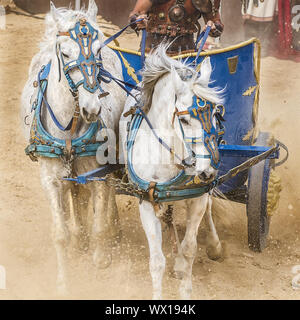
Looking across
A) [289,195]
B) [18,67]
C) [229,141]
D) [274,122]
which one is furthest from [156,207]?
[18,67]

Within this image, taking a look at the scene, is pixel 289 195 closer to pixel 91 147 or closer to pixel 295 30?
pixel 91 147

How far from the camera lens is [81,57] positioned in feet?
13.2

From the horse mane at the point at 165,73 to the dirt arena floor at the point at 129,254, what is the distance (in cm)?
163

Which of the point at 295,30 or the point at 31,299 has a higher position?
the point at 295,30

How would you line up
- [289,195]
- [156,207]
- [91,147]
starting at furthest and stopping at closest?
1. [289,195]
2. [91,147]
3. [156,207]

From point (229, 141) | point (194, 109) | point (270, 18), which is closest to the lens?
point (194, 109)

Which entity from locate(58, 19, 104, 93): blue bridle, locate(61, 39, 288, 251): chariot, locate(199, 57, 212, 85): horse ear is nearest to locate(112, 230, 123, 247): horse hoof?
locate(61, 39, 288, 251): chariot

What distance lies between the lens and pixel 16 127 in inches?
336

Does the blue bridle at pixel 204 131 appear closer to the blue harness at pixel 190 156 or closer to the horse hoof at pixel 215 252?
the blue harness at pixel 190 156

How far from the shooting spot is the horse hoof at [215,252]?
522 cm

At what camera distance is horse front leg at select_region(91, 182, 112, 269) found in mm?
Answer: 4750

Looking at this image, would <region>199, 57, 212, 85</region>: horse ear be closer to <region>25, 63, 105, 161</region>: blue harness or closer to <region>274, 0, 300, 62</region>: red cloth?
<region>25, 63, 105, 161</region>: blue harness
